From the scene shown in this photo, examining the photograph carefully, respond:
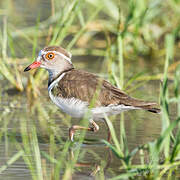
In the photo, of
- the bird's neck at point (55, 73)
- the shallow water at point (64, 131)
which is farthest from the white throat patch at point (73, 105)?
the bird's neck at point (55, 73)

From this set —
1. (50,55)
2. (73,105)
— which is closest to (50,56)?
(50,55)

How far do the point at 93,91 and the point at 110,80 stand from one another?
148cm

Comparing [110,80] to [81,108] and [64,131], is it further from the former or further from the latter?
[81,108]

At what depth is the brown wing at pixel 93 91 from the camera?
665 cm

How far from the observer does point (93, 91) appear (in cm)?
683

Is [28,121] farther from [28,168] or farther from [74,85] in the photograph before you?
[28,168]

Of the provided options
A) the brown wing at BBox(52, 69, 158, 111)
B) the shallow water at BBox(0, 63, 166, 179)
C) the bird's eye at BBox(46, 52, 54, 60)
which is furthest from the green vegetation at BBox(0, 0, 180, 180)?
the bird's eye at BBox(46, 52, 54, 60)

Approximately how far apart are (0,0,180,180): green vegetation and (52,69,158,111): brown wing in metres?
0.46

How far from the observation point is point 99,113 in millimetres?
6848

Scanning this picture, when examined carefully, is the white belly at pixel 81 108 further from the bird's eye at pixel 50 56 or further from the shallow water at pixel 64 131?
the bird's eye at pixel 50 56

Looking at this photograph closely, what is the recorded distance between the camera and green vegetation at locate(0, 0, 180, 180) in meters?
5.34

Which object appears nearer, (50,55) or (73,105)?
(73,105)

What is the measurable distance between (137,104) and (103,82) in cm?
63

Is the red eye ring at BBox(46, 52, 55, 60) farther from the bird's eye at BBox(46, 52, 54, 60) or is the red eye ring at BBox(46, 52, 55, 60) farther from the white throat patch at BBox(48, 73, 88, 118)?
the white throat patch at BBox(48, 73, 88, 118)
